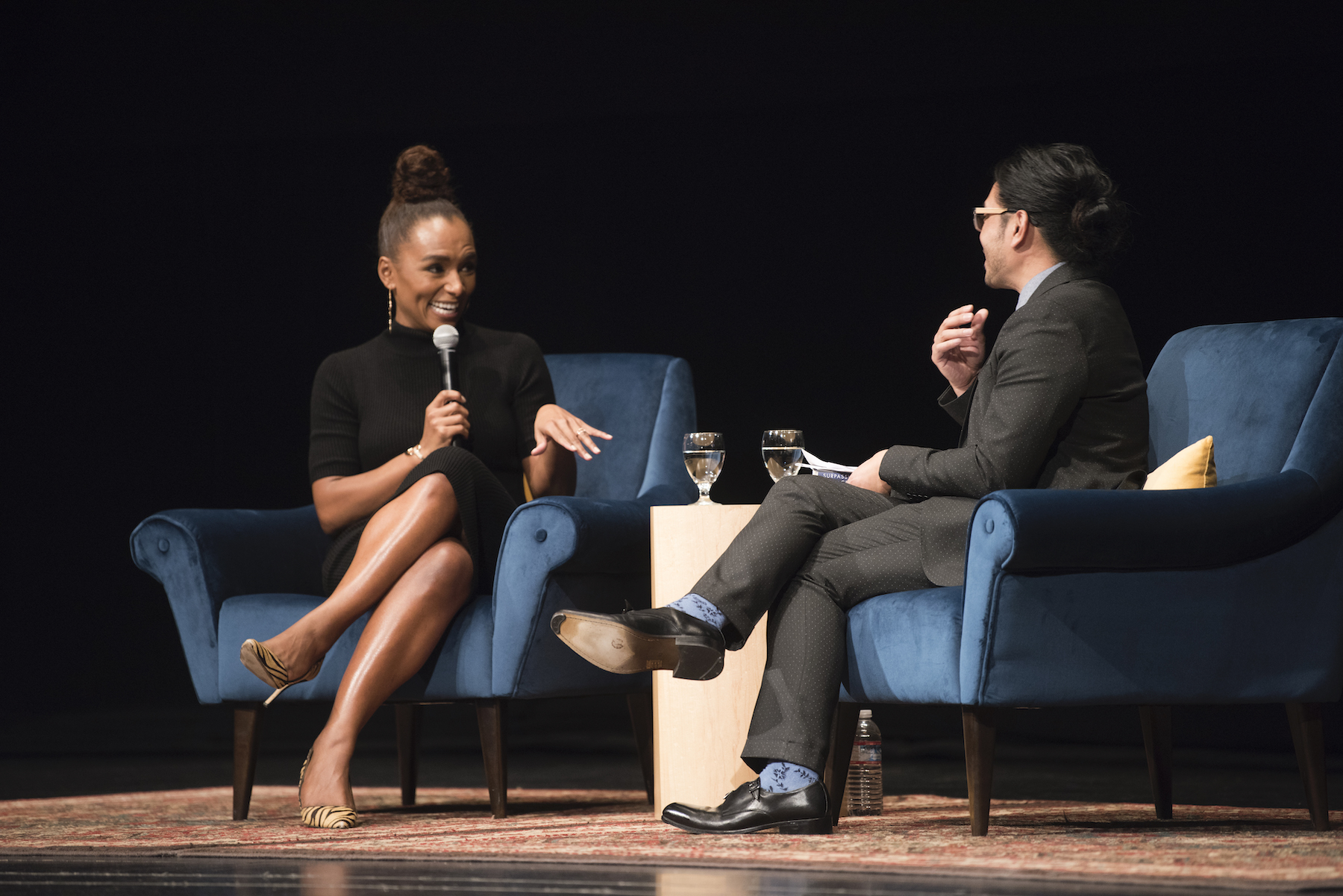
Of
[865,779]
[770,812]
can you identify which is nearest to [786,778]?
[770,812]

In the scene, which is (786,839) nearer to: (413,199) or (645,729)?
(645,729)

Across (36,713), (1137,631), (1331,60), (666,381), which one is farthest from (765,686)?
(36,713)

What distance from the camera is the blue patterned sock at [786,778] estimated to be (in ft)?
7.35

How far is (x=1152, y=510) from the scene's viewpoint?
2.20m

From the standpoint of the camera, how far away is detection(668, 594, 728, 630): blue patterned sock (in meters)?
2.25

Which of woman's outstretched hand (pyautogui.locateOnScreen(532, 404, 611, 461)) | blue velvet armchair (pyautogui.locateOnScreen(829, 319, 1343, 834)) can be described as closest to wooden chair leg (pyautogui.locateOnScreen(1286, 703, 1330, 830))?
blue velvet armchair (pyautogui.locateOnScreen(829, 319, 1343, 834))

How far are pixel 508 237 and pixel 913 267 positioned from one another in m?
1.46

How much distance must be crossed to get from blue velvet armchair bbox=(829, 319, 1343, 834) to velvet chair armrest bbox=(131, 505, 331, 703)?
1.31 meters

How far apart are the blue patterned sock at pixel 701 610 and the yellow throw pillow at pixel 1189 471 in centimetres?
75

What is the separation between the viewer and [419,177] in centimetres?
325

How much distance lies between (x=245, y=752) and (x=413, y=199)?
4.09 ft

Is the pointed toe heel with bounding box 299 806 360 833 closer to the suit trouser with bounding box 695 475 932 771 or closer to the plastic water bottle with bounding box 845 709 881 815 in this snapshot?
the suit trouser with bounding box 695 475 932 771

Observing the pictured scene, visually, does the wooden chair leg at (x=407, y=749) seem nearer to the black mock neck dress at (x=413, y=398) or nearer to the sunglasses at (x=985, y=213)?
the black mock neck dress at (x=413, y=398)

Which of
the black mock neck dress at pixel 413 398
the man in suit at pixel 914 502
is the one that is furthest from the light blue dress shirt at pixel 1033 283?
the black mock neck dress at pixel 413 398
